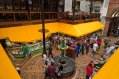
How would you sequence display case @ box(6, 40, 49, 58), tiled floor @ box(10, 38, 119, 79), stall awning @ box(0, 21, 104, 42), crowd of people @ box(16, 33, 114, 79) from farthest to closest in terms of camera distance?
stall awning @ box(0, 21, 104, 42) → display case @ box(6, 40, 49, 58) → tiled floor @ box(10, 38, 119, 79) → crowd of people @ box(16, 33, 114, 79)

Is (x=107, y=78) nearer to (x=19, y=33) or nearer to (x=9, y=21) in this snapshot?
(x=19, y=33)

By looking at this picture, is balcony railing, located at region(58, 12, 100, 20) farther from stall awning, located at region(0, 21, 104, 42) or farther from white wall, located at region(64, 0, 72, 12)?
white wall, located at region(64, 0, 72, 12)

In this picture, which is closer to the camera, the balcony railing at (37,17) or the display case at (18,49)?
the display case at (18,49)

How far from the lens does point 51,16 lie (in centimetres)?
1809

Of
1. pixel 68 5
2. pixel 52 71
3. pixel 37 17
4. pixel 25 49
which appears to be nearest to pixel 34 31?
pixel 37 17

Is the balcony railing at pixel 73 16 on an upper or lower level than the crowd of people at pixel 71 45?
upper

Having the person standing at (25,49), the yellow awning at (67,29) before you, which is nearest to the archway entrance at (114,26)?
the yellow awning at (67,29)

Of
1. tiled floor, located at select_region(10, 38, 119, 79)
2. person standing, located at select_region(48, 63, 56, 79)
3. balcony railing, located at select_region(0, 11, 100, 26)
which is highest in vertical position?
balcony railing, located at select_region(0, 11, 100, 26)

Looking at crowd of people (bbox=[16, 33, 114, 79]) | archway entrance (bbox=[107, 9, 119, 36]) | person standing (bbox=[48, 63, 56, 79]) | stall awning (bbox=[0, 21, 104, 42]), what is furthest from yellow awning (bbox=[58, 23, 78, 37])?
archway entrance (bbox=[107, 9, 119, 36])

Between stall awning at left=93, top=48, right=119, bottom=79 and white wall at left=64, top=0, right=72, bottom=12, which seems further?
white wall at left=64, top=0, right=72, bottom=12

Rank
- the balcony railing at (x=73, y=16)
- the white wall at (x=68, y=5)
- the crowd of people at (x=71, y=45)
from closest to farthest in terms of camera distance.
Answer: the crowd of people at (x=71, y=45) → the balcony railing at (x=73, y=16) → the white wall at (x=68, y=5)

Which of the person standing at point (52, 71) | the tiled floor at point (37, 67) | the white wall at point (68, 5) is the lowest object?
the tiled floor at point (37, 67)

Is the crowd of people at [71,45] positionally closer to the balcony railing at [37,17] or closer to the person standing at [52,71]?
the person standing at [52,71]

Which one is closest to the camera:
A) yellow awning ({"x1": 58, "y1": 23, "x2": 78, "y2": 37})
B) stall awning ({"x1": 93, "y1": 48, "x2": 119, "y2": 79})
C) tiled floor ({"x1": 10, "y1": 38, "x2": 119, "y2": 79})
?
stall awning ({"x1": 93, "y1": 48, "x2": 119, "y2": 79})
